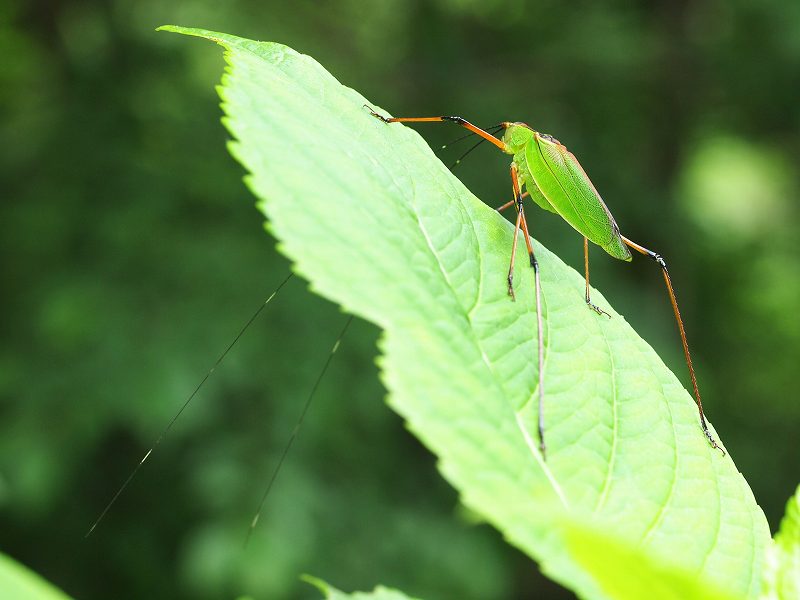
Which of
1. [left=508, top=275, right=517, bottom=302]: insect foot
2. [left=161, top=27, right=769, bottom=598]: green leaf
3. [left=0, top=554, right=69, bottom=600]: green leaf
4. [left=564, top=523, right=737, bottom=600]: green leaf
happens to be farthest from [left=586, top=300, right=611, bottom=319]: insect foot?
[left=0, top=554, right=69, bottom=600]: green leaf

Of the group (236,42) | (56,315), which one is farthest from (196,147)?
(236,42)

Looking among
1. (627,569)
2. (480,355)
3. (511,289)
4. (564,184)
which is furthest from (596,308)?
(627,569)

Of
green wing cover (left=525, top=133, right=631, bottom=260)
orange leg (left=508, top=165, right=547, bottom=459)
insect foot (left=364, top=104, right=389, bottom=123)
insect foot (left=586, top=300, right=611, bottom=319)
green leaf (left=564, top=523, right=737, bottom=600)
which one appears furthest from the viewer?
green wing cover (left=525, top=133, right=631, bottom=260)

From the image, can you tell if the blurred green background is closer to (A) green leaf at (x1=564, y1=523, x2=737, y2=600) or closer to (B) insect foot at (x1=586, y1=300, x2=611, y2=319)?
(B) insect foot at (x1=586, y1=300, x2=611, y2=319)

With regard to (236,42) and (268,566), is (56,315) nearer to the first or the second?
(268,566)

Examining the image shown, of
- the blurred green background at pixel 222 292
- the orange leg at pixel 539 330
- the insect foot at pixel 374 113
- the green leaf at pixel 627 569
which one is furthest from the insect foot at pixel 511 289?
the blurred green background at pixel 222 292

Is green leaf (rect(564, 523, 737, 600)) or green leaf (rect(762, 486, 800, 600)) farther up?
green leaf (rect(762, 486, 800, 600))

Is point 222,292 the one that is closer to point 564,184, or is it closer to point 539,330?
point 564,184
